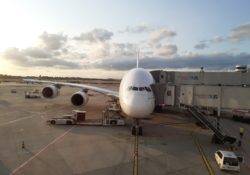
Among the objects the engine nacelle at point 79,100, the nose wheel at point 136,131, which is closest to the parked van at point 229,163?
the nose wheel at point 136,131

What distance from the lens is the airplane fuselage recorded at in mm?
21938

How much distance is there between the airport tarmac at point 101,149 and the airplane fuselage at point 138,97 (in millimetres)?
2029

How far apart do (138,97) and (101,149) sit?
477 centimetres

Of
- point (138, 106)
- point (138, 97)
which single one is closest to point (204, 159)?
point (138, 106)

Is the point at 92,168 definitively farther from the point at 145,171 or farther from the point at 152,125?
the point at 152,125

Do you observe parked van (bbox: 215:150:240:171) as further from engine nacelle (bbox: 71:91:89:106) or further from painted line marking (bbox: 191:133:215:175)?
engine nacelle (bbox: 71:91:89:106)

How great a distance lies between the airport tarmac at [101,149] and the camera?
15.7 m

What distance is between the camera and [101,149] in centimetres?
1953

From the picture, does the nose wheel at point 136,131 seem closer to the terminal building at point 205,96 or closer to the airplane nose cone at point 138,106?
the airplane nose cone at point 138,106

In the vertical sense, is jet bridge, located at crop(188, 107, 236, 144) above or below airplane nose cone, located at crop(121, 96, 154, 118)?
below

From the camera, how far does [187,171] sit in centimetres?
→ 1579

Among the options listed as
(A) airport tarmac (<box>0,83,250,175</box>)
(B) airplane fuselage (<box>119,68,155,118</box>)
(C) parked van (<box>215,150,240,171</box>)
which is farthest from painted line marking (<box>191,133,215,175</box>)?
(B) airplane fuselage (<box>119,68,155,118</box>)

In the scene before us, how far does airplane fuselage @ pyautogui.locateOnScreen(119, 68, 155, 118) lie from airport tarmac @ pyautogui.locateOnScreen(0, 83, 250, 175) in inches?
79.9

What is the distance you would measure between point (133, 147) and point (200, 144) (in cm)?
527
